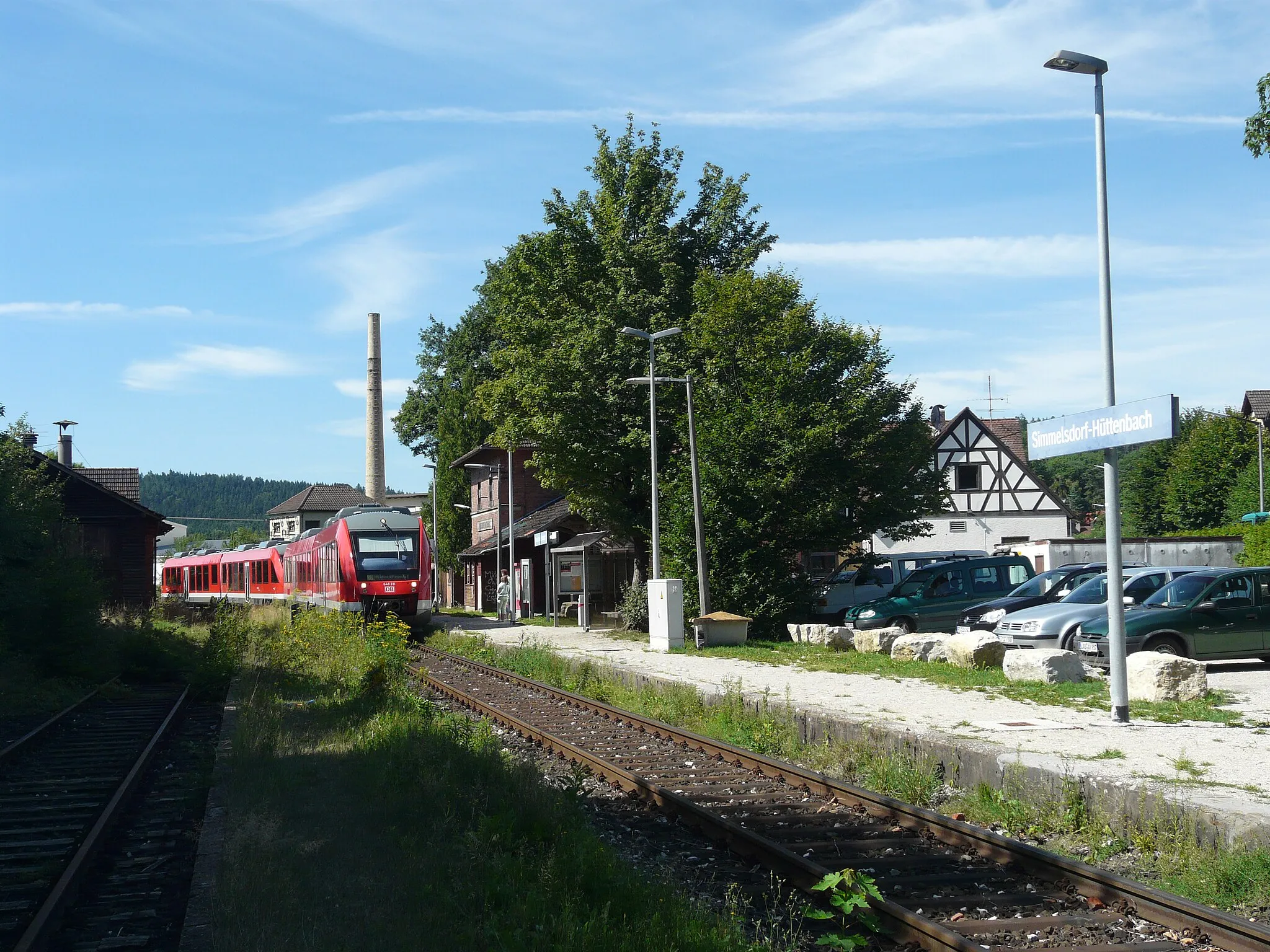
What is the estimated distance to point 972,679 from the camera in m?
15.6

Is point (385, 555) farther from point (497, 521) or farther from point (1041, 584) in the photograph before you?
point (497, 521)

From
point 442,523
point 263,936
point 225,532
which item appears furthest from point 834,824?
point 225,532

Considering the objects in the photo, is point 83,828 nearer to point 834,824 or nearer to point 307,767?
point 307,767

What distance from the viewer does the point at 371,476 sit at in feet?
203

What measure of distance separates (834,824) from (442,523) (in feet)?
181

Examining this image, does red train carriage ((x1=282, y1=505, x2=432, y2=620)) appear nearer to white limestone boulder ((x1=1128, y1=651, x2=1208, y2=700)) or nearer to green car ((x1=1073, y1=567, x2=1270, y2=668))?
green car ((x1=1073, y1=567, x2=1270, y2=668))

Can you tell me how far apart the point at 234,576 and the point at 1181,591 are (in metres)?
35.6

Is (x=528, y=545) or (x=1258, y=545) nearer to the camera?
(x=1258, y=545)

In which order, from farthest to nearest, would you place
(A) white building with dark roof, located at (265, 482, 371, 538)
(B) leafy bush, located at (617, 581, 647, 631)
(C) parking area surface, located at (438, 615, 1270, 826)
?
(A) white building with dark roof, located at (265, 482, 371, 538) < (B) leafy bush, located at (617, 581, 647, 631) < (C) parking area surface, located at (438, 615, 1270, 826)

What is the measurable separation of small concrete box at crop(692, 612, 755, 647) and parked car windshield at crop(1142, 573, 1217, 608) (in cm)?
965

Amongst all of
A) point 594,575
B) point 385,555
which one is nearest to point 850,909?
point 385,555

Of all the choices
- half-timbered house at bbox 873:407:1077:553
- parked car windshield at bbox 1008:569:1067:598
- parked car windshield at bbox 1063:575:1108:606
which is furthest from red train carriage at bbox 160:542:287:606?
half-timbered house at bbox 873:407:1077:553

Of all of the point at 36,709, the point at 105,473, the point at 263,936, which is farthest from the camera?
the point at 105,473

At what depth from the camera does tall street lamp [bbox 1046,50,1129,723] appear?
11305 mm
